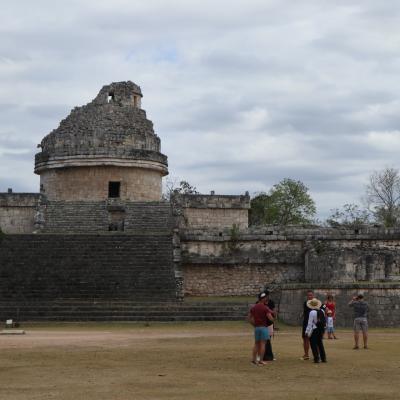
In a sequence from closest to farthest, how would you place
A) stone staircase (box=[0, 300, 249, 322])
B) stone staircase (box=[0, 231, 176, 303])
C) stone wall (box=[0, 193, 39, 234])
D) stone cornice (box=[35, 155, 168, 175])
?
stone staircase (box=[0, 300, 249, 322]) → stone staircase (box=[0, 231, 176, 303]) → stone wall (box=[0, 193, 39, 234]) → stone cornice (box=[35, 155, 168, 175])

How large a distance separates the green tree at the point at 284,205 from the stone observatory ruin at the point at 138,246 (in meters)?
15.9

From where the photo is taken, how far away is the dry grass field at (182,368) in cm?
947

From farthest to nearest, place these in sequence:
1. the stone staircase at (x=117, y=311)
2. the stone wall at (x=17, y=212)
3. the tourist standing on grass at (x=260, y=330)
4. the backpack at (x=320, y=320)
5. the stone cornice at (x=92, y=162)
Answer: the stone cornice at (x=92, y=162)
the stone wall at (x=17, y=212)
the stone staircase at (x=117, y=311)
the backpack at (x=320, y=320)
the tourist standing on grass at (x=260, y=330)

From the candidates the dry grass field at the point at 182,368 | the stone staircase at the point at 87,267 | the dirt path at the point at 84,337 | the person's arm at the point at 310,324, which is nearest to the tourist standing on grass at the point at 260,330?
the dry grass field at the point at 182,368

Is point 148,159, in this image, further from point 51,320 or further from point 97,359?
point 97,359

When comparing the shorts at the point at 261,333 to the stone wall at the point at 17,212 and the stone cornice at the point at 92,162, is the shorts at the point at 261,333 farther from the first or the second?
the stone cornice at the point at 92,162

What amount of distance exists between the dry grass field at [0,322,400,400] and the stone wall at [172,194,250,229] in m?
14.1

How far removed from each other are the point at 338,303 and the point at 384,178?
2972 centimetres

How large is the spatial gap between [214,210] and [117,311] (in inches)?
472

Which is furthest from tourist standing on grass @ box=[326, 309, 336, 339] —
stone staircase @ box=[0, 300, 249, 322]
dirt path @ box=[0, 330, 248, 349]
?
stone staircase @ box=[0, 300, 249, 322]

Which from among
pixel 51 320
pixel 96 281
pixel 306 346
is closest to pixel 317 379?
pixel 306 346

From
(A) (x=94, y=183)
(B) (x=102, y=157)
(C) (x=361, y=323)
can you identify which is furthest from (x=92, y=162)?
(C) (x=361, y=323)

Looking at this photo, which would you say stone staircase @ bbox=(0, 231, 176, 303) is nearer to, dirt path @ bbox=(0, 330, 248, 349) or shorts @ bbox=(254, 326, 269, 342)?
dirt path @ bbox=(0, 330, 248, 349)

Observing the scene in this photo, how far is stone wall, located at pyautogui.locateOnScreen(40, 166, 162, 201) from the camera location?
31.6 metres
